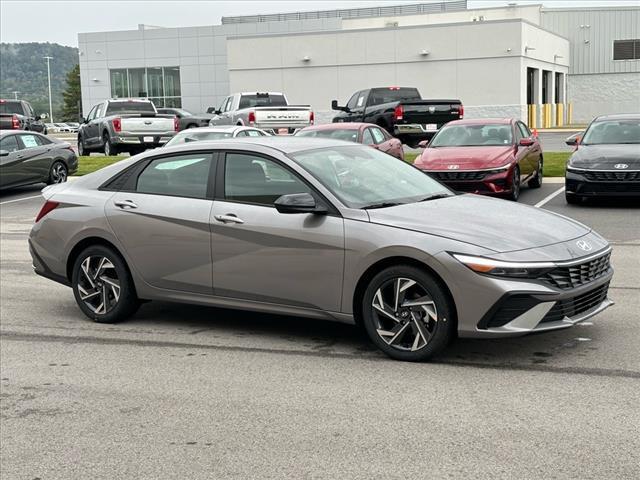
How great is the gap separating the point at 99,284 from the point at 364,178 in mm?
2453

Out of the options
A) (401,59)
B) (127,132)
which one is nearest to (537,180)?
(127,132)

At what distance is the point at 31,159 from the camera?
65.8 ft

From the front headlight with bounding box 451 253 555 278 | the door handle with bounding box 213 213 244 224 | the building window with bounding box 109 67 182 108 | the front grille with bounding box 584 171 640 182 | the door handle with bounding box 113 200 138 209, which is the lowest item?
the front headlight with bounding box 451 253 555 278

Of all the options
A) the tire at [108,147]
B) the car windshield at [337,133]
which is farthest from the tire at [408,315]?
the tire at [108,147]

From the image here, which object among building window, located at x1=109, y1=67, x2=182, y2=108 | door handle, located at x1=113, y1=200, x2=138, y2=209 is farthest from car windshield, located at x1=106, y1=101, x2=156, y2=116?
building window, located at x1=109, y1=67, x2=182, y2=108

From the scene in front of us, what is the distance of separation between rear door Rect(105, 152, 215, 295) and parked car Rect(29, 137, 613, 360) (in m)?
0.01

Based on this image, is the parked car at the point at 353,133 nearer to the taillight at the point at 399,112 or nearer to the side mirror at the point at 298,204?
the taillight at the point at 399,112

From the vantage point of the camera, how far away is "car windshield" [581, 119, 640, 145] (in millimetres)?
15633

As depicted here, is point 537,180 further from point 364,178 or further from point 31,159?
point 364,178

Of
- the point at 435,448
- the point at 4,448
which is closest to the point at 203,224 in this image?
the point at 4,448

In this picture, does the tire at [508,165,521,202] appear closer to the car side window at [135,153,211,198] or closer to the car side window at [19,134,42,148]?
the car side window at [135,153,211,198]

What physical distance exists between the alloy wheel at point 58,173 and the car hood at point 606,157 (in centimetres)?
1169

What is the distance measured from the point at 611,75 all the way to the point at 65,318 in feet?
187

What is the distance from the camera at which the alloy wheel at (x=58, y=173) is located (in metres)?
20.6
